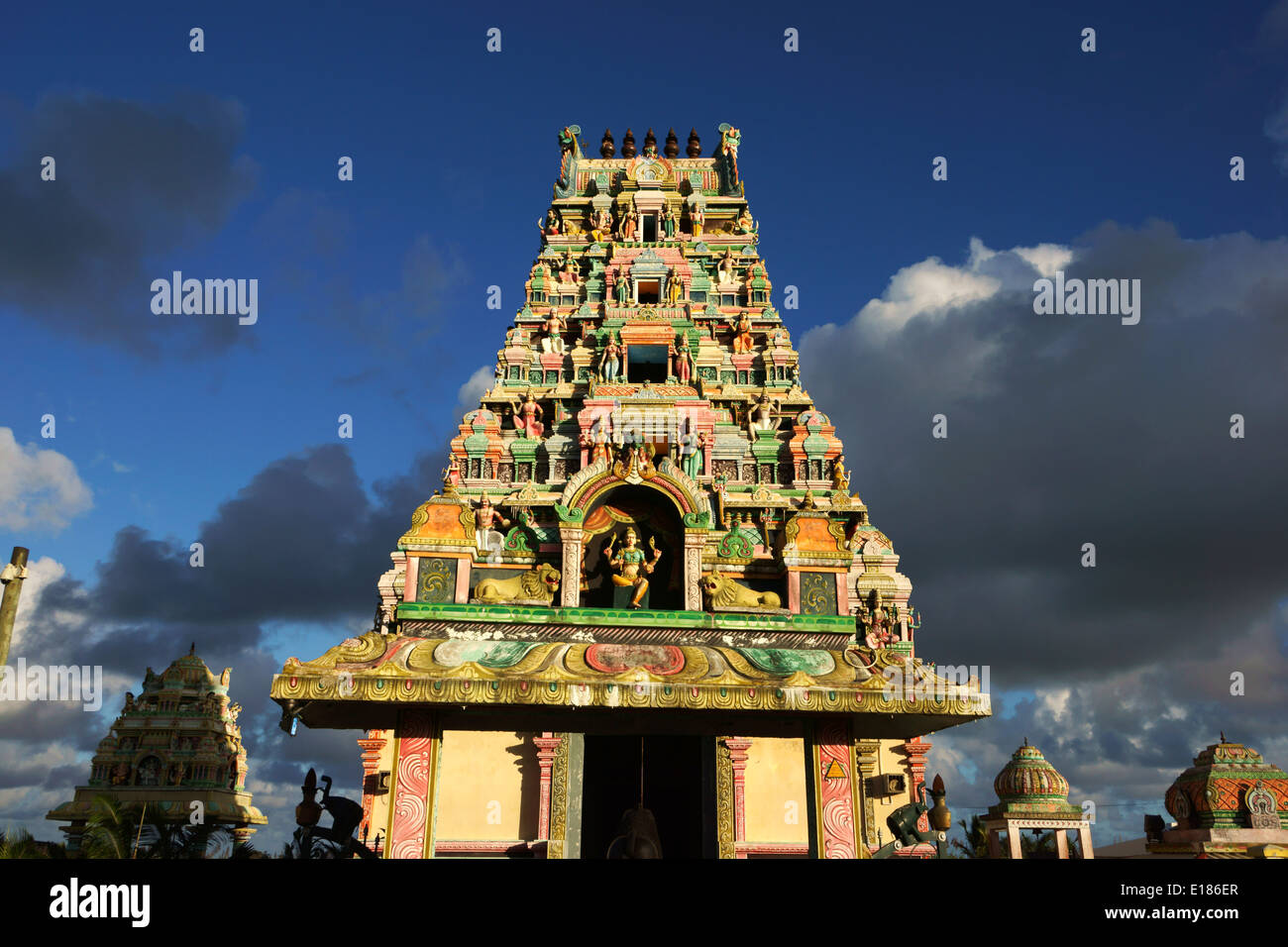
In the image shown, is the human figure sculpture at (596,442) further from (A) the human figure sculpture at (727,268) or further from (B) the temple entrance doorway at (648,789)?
(A) the human figure sculpture at (727,268)

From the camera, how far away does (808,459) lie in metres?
24.1

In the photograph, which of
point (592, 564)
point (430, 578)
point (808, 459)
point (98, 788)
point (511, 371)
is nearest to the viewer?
point (430, 578)

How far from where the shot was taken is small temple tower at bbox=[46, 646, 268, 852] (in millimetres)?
43125

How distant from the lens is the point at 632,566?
65.6 feet

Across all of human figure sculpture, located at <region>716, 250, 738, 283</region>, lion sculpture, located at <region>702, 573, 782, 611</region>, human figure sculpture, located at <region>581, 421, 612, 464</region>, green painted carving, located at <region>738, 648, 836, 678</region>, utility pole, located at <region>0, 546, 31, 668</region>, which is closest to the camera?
utility pole, located at <region>0, 546, 31, 668</region>

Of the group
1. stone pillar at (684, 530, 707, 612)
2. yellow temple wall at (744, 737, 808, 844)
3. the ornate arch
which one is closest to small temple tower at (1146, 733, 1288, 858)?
yellow temple wall at (744, 737, 808, 844)

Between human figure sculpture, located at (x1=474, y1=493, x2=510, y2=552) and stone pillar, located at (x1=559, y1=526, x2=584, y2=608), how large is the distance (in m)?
2.18

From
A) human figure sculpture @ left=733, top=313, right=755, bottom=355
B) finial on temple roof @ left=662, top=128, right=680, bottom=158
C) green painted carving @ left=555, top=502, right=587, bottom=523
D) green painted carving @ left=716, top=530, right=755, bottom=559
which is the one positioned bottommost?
green painted carving @ left=716, top=530, right=755, bottom=559

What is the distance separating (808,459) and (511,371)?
9.72m

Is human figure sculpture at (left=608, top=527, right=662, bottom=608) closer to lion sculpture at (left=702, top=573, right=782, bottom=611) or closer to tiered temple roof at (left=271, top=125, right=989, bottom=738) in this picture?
tiered temple roof at (left=271, top=125, right=989, bottom=738)

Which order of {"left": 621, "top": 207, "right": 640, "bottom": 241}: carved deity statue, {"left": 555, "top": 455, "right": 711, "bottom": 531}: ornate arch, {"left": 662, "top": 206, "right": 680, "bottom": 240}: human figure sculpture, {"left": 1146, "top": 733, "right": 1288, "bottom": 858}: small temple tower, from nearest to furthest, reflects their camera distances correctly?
{"left": 555, "top": 455, "right": 711, "bottom": 531}: ornate arch, {"left": 1146, "top": 733, "right": 1288, "bottom": 858}: small temple tower, {"left": 621, "top": 207, "right": 640, "bottom": 241}: carved deity statue, {"left": 662, "top": 206, "right": 680, "bottom": 240}: human figure sculpture

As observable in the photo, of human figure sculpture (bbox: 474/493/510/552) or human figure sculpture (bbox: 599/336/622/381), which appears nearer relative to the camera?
human figure sculpture (bbox: 474/493/510/552)
